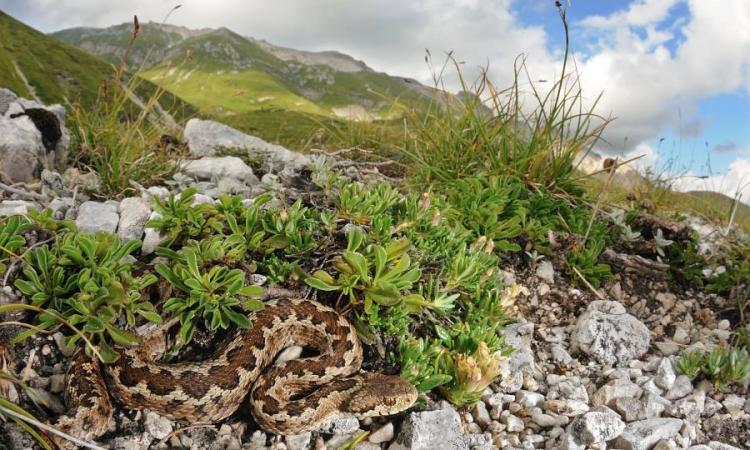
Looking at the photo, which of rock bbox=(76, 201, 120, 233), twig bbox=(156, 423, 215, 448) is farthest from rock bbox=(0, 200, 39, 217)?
twig bbox=(156, 423, 215, 448)

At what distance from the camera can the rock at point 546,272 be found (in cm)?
661

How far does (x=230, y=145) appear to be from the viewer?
10.7 meters

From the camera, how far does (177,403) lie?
13.3 feet

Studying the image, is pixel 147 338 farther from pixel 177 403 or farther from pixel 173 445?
pixel 173 445

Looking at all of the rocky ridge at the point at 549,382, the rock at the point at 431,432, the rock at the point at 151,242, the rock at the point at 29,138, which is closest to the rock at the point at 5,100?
the rock at the point at 29,138

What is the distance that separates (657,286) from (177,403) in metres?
6.00

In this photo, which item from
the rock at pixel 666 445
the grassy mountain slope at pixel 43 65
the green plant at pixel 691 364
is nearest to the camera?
the rock at pixel 666 445

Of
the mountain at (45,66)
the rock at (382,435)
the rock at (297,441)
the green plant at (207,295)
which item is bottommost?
the rock at (297,441)

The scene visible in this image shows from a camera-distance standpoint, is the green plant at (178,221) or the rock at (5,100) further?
the rock at (5,100)

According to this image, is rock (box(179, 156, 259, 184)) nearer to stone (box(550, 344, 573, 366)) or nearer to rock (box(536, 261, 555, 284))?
rock (box(536, 261, 555, 284))

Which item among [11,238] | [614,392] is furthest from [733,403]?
[11,238]

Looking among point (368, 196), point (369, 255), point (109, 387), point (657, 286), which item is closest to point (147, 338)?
point (109, 387)

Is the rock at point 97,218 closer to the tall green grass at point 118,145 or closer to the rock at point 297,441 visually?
the tall green grass at point 118,145

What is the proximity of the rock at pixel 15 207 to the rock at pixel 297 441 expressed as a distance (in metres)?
3.62
